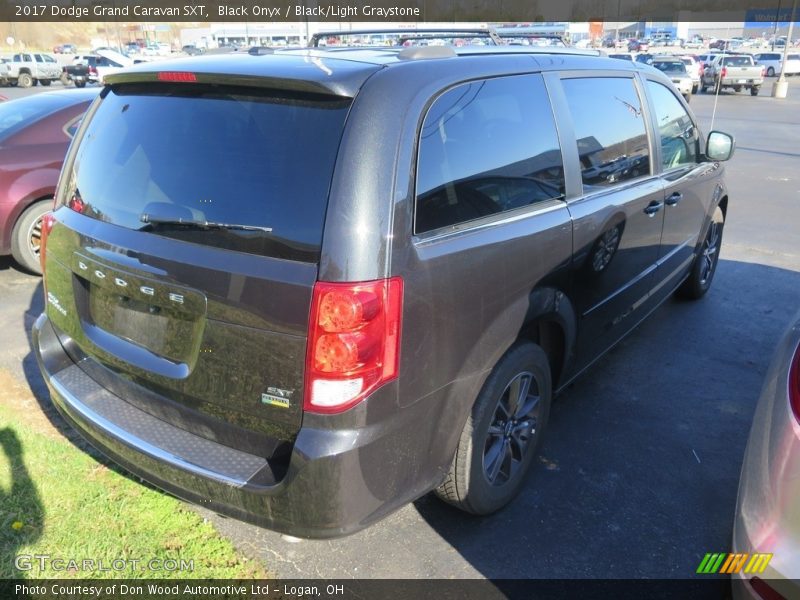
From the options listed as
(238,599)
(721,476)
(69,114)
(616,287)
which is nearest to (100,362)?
(238,599)

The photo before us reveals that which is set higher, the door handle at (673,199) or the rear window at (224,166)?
the rear window at (224,166)

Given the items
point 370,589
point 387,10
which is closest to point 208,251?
point 370,589

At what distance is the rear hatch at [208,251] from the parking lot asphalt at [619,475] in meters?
0.85

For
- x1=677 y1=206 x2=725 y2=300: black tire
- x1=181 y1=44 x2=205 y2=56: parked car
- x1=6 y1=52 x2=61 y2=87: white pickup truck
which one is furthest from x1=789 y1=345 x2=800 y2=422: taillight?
x1=6 y1=52 x2=61 y2=87: white pickup truck

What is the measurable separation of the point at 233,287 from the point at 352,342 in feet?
1.41

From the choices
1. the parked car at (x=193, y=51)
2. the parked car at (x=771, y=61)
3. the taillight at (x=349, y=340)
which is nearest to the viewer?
the taillight at (x=349, y=340)

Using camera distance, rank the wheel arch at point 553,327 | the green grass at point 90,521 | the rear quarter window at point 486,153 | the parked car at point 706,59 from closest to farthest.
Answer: the rear quarter window at point 486,153 < the green grass at point 90,521 < the wheel arch at point 553,327 < the parked car at point 706,59

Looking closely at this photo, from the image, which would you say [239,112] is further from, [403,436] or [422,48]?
[403,436]

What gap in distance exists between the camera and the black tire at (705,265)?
17.3ft

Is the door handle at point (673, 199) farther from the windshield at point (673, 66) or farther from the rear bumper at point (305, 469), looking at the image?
the windshield at point (673, 66)

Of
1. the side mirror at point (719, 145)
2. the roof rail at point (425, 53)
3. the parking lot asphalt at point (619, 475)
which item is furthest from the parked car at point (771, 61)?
the roof rail at point (425, 53)

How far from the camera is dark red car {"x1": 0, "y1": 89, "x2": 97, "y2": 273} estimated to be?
5602 millimetres

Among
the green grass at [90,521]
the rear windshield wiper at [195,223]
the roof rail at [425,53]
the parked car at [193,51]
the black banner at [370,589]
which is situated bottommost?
the black banner at [370,589]

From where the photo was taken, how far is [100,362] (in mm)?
2615
